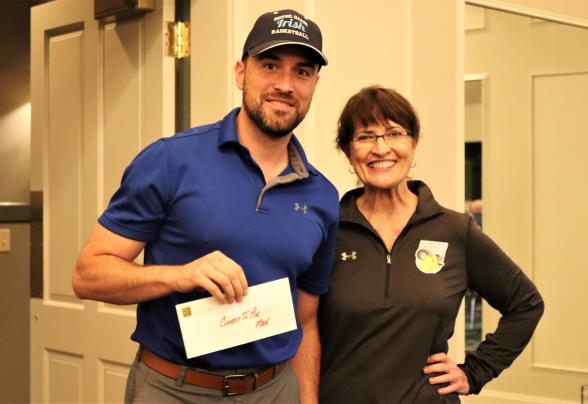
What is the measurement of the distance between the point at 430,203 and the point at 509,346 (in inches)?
18.3

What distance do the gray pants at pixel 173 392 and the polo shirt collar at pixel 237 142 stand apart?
Answer: 431 millimetres

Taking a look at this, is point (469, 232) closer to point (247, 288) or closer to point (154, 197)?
point (247, 288)

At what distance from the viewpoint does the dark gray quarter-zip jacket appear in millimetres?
1792

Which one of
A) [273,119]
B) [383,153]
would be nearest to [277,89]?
[273,119]

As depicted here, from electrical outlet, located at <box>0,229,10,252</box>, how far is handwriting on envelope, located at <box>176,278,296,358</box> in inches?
93.2

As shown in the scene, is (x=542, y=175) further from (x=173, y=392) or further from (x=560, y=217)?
(x=173, y=392)

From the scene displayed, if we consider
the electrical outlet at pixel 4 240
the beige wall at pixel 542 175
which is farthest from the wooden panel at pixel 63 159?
the beige wall at pixel 542 175

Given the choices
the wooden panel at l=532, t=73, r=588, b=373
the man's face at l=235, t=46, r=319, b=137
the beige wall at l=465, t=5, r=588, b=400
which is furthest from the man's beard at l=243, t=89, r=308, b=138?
the wooden panel at l=532, t=73, r=588, b=373

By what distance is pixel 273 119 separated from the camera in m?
1.58

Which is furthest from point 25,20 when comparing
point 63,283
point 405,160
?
point 405,160

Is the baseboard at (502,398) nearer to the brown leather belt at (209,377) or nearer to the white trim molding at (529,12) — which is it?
the white trim molding at (529,12)

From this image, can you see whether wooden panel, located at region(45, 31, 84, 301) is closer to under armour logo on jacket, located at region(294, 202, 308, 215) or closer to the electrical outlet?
the electrical outlet

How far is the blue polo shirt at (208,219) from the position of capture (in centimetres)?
148

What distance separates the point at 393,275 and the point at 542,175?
1542 mm
